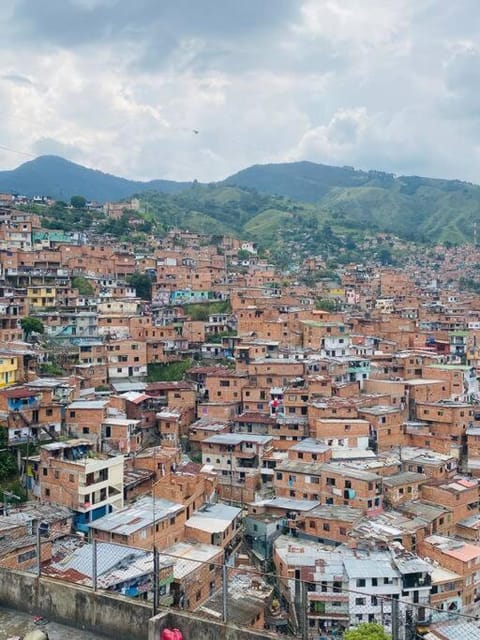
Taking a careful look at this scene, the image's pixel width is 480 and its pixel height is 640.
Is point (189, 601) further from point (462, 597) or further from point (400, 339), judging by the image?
point (400, 339)

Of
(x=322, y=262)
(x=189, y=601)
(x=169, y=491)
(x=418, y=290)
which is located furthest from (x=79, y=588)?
(x=322, y=262)

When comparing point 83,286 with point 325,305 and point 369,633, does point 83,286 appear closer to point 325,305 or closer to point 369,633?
A: point 325,305

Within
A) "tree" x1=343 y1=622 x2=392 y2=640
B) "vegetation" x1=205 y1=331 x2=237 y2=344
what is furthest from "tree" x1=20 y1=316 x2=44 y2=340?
"tree" x1=343 y1=622 x2=392 y2=640

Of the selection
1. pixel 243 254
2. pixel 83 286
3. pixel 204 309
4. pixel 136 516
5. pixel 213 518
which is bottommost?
pixel 213 518

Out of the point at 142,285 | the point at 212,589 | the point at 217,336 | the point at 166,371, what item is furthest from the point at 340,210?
the point at 212,589

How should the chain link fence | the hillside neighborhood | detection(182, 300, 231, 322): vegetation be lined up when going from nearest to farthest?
the chain link fence
the hillside neighborhood
detection(182, 300, 231, 322): vegetation

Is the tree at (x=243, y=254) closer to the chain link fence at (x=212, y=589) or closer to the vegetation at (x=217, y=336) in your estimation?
the vegetation at (x=217, y=336)

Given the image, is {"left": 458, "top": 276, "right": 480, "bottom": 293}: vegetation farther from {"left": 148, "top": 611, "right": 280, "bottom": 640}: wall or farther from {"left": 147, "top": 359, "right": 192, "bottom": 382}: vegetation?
{"left": 148, "top": 611, "right": 280, "bottom": 640}: wall
